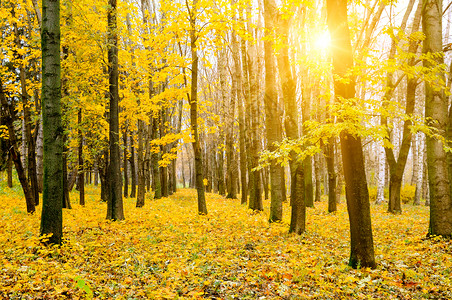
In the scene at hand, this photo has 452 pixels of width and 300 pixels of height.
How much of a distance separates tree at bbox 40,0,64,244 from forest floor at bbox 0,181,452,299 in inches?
20.1

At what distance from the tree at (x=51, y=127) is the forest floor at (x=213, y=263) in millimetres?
511

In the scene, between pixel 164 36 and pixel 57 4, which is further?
pixel 164 36

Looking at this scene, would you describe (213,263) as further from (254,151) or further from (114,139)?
(254,151)

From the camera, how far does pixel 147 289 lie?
501cm

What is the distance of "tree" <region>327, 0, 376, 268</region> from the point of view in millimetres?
5715

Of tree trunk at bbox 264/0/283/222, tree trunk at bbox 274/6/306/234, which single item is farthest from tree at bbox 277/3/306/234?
tree trunk at bbox 264/0/283/222

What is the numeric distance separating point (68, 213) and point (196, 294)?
9.27 metres

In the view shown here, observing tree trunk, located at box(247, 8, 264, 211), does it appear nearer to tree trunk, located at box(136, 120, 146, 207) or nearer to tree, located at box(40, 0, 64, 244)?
tree trunk, located at box(136, 120, 146, 207)

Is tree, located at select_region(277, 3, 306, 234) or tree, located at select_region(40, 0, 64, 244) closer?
tree, located at select_region(40, 0, 64, 244)

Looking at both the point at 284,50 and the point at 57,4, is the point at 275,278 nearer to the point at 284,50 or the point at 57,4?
the point at 284,50

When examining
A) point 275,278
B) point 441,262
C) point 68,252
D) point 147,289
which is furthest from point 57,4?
point 441,262

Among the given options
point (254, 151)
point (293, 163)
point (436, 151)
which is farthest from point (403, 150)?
point (293, 163)

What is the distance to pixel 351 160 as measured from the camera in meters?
5.75

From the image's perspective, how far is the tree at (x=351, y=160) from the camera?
571cm
